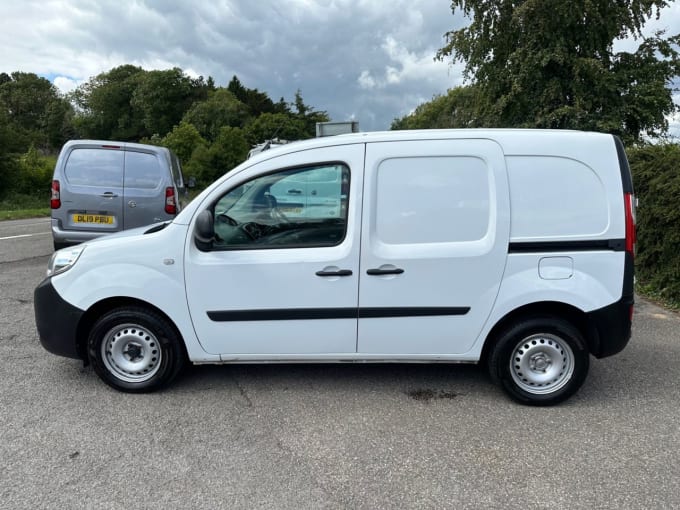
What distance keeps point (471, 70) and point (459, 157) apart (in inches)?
588

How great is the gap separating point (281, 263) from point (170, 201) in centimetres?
460

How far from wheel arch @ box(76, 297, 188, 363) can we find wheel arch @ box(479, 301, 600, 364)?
89.3 inches

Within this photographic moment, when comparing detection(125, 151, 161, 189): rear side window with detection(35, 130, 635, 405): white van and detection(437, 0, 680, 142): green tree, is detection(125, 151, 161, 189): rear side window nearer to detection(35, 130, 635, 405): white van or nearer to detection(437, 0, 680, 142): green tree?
detection(35, 130, 635, 405): white van

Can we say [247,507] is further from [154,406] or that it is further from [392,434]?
[154,406]

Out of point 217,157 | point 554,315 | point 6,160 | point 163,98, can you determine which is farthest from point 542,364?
point 163,98

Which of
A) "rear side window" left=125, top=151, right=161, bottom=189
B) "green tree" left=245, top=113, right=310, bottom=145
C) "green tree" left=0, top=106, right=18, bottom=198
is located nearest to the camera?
"rear side window" left=125, top=151, right=161, bottom=189

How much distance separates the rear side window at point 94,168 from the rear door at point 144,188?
13cm

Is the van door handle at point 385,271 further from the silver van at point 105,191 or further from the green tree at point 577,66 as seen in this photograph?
the green tree at point 577,66

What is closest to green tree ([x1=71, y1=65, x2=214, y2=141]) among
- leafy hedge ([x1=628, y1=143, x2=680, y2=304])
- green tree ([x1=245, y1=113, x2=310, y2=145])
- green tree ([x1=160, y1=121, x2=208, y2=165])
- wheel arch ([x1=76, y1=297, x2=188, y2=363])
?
green tree ([x1=245, y1=113, x2=310, y2=145])

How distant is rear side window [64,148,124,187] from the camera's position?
736 cm

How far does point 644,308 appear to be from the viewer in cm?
624

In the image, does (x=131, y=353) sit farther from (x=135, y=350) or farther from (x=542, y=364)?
(x=542, y=364)

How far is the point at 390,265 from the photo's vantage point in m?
3.47

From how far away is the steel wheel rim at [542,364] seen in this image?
3.60m
